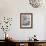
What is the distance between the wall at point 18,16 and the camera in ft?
15.5

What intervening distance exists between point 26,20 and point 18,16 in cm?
30

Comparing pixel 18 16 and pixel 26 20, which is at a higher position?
pixel 18 16

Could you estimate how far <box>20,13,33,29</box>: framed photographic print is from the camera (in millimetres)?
4777

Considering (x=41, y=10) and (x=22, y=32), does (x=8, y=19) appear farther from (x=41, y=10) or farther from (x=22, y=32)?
(x=41, y=10)

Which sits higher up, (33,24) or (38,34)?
(33,24)

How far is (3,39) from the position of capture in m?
4.65

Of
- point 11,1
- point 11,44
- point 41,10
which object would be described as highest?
point 11,1

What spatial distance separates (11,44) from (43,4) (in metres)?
1.80

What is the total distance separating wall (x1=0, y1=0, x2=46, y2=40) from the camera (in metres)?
4.74

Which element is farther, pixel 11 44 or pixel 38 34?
pixel 38 34

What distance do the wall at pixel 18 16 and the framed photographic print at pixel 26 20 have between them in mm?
100

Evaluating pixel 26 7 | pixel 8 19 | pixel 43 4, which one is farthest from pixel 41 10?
pixel 8 19

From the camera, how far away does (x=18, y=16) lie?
15.6 feet

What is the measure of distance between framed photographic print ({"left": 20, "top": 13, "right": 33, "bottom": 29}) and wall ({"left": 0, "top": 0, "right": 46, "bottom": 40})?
100 millimetres
